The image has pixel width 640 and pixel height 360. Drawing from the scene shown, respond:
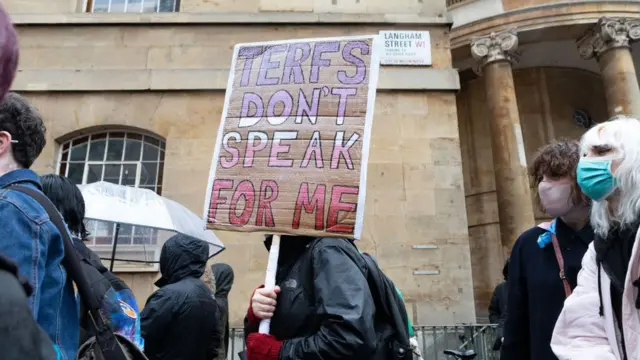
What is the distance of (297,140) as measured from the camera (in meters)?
2.94

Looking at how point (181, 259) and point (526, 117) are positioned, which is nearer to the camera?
point (181, 259)

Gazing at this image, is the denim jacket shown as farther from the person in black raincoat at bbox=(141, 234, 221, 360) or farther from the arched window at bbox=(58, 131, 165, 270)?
the arched window at bbox=(58, 131, 165, 270)

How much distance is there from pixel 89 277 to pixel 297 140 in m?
1.35

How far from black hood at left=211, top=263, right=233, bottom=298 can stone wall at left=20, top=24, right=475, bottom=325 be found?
274cm

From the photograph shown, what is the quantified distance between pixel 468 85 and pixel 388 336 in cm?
1403

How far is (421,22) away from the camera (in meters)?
9.49

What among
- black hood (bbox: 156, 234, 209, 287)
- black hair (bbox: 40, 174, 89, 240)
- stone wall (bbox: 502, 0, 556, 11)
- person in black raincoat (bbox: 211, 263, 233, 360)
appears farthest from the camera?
stone wall (bbox: 502, 0, 556, 11)

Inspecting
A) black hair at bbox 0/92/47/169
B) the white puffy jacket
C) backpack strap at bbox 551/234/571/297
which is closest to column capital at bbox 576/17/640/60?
backpack strap at bbox 551/234/571/297

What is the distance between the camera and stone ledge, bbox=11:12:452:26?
9352mm

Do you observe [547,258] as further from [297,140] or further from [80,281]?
[80,281]

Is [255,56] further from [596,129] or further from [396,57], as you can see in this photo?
[396,57]

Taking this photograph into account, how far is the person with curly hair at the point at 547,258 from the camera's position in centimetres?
267

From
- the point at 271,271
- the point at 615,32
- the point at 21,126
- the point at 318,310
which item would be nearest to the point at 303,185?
the point at 271,271

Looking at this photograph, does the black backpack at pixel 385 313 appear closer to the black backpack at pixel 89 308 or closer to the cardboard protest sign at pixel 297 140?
the cardboard protest sign at pixel 297 140
